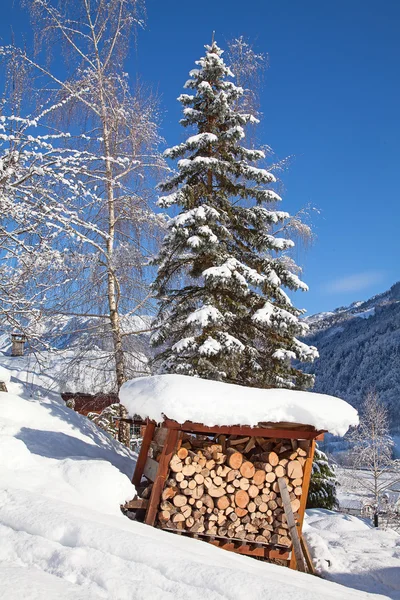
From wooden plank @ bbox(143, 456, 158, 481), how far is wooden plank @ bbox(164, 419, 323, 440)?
85 centimetres

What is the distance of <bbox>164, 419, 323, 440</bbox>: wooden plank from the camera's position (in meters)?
6.76

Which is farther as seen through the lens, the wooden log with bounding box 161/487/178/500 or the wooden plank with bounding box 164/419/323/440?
the wooden log with bounding box 161/487/178/500

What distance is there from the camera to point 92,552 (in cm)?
438

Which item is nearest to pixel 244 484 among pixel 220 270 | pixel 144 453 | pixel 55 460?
pixel 144 453

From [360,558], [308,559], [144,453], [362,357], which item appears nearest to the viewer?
[308,559]

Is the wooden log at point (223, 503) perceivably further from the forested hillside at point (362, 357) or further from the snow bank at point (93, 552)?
the forested hillside at point (362, 357)

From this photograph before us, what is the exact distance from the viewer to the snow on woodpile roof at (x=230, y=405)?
6633 millimetres

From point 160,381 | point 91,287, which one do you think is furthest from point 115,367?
point 160,381

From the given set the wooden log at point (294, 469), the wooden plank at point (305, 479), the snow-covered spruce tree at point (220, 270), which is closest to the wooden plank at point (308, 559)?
the wooden plank at point (305, 479)

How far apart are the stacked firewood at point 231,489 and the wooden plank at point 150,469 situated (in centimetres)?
42

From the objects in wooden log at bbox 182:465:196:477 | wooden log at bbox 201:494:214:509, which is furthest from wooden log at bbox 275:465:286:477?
wooden log at bbox 182:465:196:477

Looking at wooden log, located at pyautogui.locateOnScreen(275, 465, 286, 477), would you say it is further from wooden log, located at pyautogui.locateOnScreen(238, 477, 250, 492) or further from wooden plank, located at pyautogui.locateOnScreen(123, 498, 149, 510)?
wooden plank, located at pyautogui.locateOnScreen(123, 498, 149, 510)

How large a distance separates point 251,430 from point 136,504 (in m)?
1.75

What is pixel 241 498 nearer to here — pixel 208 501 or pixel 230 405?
pixel 208 501
